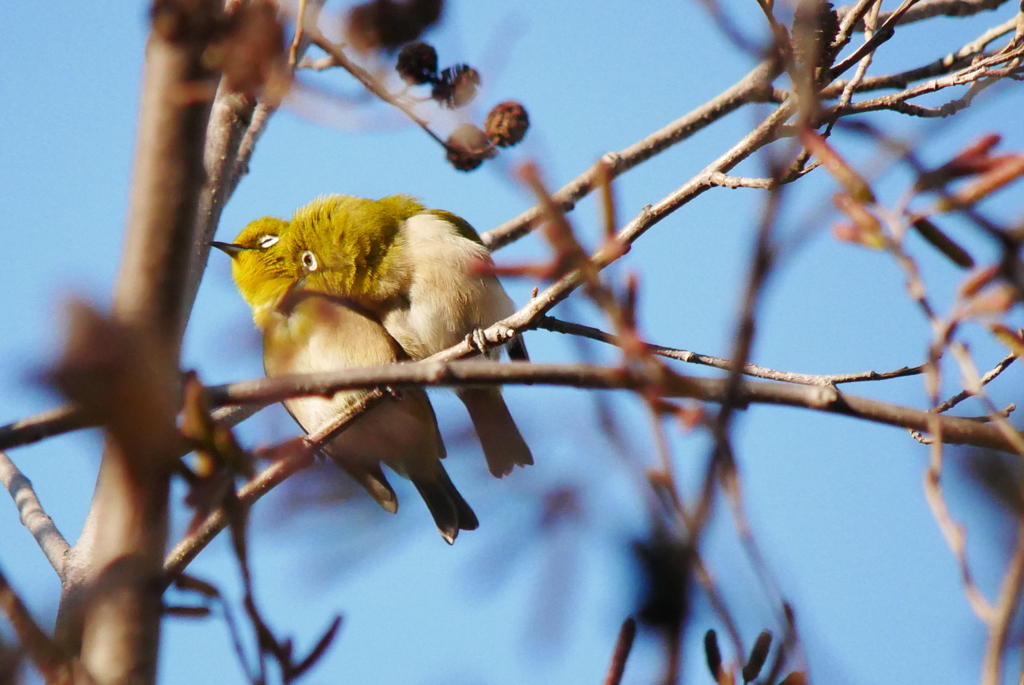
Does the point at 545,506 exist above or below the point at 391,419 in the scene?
below

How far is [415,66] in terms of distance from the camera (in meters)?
3.50

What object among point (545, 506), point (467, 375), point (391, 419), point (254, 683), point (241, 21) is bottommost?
point (254, 683)

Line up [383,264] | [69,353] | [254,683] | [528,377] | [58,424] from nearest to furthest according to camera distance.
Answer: [69,353] < [254,683] < [58,424] < [528,377] < [383,264]

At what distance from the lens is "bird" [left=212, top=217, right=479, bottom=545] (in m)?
5.05

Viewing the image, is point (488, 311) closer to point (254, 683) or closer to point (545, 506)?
point (545, 506)

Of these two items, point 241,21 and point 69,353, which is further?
point 241,21

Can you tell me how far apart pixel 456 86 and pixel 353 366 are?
7.07ft

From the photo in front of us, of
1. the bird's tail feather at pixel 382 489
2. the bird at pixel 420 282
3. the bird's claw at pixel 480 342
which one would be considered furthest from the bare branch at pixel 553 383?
the bird's tail feather at pixel 382 489

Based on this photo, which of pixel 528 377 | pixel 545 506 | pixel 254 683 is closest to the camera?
pixel 254 683

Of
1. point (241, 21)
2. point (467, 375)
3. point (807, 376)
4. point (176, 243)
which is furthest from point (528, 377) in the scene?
point (807, 376)

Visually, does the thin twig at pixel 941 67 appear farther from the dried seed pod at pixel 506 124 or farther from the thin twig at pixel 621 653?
the thin twig at pixel 621 653

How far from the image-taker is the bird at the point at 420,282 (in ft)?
16.5

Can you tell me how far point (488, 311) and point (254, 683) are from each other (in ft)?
13.4

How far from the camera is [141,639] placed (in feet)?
4.12
